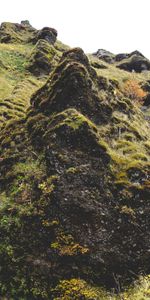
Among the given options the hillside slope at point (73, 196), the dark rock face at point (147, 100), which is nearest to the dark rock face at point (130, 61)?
the dark rock face at point (147, 100)

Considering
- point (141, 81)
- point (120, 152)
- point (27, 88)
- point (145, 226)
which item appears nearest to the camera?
point (145, 226)

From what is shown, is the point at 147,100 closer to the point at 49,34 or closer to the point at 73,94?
the point at 49,34

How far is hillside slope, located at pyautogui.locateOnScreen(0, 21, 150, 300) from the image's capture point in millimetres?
20812

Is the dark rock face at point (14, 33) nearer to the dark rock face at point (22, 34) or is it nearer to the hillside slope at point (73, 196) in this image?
the dark rock face at point (22, 34)

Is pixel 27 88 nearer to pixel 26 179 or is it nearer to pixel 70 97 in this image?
pixel 70 97

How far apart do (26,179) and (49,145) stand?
2.51 m

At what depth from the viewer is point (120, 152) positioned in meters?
26.9

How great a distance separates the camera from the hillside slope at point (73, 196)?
2081cm

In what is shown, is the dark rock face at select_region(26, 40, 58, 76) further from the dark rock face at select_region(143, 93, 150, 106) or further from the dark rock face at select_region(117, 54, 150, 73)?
the dark rock face at select_region(117, 54, 150, 73)

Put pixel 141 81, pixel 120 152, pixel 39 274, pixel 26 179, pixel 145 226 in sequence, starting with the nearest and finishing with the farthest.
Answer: pixel 39 274
pixel 145 226
pixel 26 179
pixel 120 152
pixel 141 81

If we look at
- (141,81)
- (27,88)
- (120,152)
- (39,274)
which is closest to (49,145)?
(120,152)

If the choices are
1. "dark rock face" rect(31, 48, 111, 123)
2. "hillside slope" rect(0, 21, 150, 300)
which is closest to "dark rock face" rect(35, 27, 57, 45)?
"hillside slope" rect(0, 21, 150, 300)

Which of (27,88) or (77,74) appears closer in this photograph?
(77,74)

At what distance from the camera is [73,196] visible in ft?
75.4
